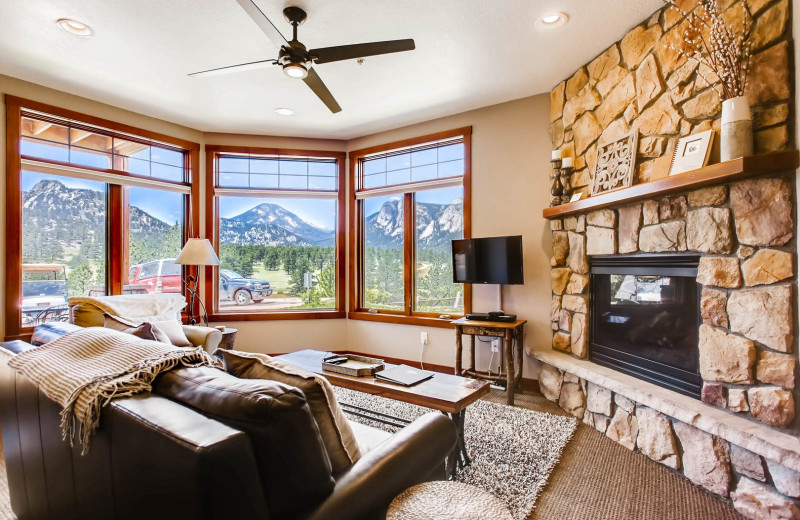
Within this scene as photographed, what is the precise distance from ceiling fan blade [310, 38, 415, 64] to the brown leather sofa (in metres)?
1.82

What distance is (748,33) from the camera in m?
1.99

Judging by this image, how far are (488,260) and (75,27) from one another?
11.1 feet

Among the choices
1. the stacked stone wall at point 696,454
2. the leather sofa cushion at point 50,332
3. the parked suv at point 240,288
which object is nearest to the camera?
the stacked stone wall at point 696,454

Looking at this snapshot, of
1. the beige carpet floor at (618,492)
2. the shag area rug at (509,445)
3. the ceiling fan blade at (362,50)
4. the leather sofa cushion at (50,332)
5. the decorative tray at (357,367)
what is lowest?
the beige carpet floor at (618,492)

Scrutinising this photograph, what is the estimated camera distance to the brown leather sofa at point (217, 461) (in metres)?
0.86

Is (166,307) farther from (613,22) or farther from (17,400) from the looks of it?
(613,22)

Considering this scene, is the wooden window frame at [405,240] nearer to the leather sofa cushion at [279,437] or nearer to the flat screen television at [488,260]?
the flat screen television at [488,260]

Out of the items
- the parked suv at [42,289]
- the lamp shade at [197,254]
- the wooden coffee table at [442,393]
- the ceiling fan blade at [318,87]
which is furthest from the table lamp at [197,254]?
the wooden coffee table at [442,393]

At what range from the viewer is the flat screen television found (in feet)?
11.6

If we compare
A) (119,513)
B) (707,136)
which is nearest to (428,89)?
(707,136)

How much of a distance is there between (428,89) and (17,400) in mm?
3328

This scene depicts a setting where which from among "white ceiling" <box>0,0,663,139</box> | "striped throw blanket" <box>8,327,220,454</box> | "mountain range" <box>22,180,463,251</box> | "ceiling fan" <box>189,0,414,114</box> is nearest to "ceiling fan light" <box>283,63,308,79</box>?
"ceiling fan" <box>189,0,414,114</box>

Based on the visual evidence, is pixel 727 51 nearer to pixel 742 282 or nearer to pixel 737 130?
pixel 737 130

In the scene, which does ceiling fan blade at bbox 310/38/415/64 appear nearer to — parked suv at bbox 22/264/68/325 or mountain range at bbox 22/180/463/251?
mountain range at bbox 22/180/463/251
